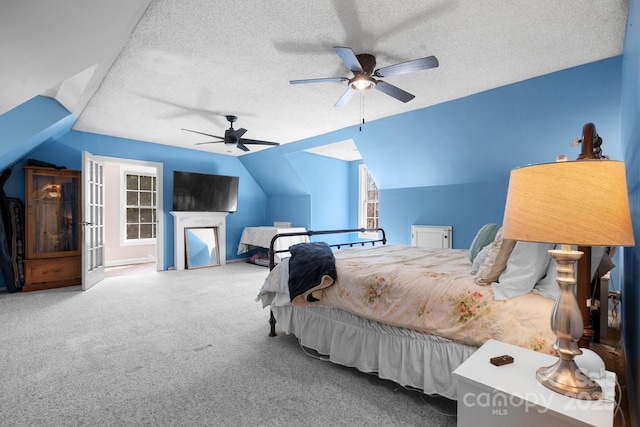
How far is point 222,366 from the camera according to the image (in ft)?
7.40

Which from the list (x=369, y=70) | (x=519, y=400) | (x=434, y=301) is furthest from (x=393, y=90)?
(x=519, y=400)

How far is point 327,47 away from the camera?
8.46ft

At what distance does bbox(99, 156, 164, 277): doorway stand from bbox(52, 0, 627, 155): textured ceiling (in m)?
2.80

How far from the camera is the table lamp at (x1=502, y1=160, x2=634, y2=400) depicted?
857 mm

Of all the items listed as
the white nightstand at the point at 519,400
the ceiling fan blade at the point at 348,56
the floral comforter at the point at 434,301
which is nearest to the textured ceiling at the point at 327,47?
the ceiling fan blade at the point at 348,56

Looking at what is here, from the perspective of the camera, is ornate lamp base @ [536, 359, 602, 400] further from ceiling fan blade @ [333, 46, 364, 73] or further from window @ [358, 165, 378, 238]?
window @ [358, 165, 378, 238]

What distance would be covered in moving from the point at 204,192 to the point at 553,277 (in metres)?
6.04

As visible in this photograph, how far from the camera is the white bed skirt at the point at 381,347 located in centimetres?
176

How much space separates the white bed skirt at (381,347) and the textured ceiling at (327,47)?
2.18m

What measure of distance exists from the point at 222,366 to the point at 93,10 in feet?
7.79

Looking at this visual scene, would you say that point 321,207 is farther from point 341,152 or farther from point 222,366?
point 222,366

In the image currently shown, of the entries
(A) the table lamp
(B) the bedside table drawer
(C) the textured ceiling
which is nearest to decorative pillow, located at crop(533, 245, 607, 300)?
(A) the table lamp

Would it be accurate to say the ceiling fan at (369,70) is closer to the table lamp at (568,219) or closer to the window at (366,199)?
the table lamp at (568,219)

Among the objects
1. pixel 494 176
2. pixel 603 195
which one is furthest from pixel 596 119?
pixel 603 195
